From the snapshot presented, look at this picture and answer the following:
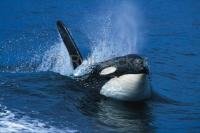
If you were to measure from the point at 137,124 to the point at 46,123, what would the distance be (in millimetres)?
1702

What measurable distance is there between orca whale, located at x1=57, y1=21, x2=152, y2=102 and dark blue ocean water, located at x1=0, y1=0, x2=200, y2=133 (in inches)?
9.0

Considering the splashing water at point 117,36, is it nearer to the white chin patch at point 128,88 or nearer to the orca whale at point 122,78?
the orca whale at point 122,78

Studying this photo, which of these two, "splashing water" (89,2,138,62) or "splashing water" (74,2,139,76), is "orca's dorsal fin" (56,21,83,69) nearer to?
"splashing water" (74,2,139,76)

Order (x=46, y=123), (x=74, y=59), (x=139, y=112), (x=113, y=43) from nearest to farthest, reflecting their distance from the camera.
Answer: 1. (x=46, y=123)
2. (x=139, y=112)
3. (x=74, y=59)
4. (x=113, y=43)

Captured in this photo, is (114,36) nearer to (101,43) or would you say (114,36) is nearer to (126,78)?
(101,43)

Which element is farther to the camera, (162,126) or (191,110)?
(191,110)

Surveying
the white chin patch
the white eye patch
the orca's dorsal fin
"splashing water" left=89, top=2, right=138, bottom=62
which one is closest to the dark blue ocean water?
"splashing water" left=89, top=2, right=138, bottom=62

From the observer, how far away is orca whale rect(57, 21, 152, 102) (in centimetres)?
1113

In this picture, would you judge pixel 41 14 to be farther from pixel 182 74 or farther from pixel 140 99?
pixel 140 99

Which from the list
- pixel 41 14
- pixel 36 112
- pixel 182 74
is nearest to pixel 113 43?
pixel 182 74

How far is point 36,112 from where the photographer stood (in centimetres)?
1056

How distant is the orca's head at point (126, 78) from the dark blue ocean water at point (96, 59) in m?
0.22

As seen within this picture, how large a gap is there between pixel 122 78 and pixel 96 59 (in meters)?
3.24

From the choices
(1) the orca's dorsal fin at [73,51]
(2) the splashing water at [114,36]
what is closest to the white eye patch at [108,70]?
(2) the splashing water at [114,36]
